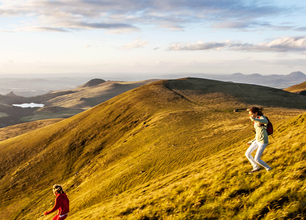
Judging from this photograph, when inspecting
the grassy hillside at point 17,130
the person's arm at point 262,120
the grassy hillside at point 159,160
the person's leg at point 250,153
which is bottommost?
the grassy hillside at point 17,130

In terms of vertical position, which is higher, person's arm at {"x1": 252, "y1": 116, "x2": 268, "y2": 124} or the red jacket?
person's arm at {"x1": 252, "y1": 116, "x2": 268, "y2": 124}

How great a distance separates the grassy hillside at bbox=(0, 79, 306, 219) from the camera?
1291 centimetres

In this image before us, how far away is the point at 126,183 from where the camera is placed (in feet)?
103

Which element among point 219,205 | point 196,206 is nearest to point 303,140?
point 219,205

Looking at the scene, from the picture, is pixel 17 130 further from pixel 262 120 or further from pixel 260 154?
pixel 262 120

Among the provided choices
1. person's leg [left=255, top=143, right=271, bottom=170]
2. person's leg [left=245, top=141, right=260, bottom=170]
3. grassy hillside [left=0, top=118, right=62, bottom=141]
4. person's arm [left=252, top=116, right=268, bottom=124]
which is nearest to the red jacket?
person's leg [left=245, top=141, right=260, bottom=170]

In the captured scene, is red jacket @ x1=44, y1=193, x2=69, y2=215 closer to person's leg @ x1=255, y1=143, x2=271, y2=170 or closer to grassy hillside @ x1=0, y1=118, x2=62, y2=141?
person's leg @ x1=255, y1=143, x2=271, y2=170

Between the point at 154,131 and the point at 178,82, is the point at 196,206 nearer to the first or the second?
the point at 154,131

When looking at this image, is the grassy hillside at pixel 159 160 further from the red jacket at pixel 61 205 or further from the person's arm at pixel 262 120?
the red jacket at pixel 61 205

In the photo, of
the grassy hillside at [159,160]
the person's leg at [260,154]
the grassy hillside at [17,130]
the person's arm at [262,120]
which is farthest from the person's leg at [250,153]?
the grassy hillside at [17,130]

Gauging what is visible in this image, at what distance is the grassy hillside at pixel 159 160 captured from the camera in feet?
42.4

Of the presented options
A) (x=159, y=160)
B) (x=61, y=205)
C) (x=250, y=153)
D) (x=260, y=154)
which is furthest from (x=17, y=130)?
(x=260, y=154)

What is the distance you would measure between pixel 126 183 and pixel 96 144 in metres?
29.4

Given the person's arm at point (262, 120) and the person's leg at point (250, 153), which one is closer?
the person's arm at point (262, 120)
